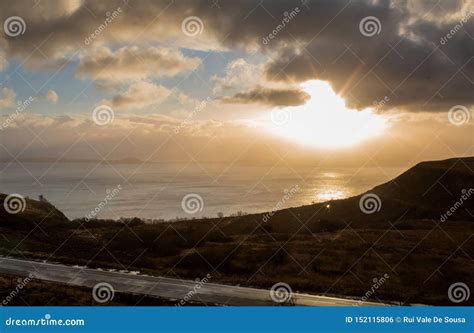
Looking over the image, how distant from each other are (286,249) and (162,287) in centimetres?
1804

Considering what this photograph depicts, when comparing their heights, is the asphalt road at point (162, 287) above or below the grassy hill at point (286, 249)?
below

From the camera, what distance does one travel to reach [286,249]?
44344 millimetres

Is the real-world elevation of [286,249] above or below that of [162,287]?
above

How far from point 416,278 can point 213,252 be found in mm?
17723

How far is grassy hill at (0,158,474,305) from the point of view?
33906 millimetres

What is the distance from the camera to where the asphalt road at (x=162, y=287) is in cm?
2622

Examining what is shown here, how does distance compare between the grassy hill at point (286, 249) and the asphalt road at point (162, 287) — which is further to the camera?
the grassy hill at point (286, 249)

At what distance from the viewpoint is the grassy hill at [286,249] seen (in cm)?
3391

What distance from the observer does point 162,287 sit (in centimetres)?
2902

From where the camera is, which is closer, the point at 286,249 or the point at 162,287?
the point at 162,287

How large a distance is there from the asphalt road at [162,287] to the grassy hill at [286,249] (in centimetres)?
230

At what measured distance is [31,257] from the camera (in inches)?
1588
